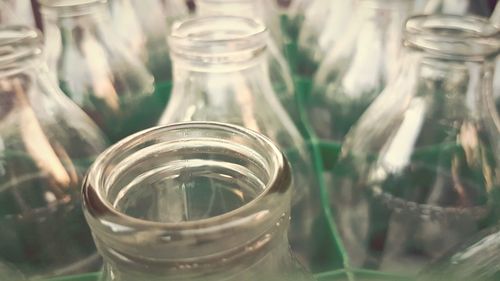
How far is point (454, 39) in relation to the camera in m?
0.38

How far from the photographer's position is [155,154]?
0.27 m

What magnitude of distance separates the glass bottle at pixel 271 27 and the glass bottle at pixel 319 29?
49 mm

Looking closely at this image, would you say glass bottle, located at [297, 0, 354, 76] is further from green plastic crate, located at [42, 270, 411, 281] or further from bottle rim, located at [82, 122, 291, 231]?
bottle rim, located at [82, 122, 291, 231]

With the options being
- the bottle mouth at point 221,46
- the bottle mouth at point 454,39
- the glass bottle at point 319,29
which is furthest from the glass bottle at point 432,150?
the glass bottle at point 319,29

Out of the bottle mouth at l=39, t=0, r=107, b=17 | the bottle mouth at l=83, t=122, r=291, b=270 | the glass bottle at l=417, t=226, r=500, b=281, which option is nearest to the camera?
the bottle mouth at l=83, t=122, r=291, b=270

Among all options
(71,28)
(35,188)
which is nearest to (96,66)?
(71,28)

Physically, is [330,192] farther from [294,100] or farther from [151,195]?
[151,195]

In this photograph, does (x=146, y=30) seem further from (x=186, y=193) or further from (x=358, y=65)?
(x=186, y=193)

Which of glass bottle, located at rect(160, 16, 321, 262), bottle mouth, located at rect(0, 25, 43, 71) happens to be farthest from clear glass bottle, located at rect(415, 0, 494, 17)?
bottle mouth, located at rect(0, 25, 43, 71)

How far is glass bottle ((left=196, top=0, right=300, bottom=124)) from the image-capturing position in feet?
1.68

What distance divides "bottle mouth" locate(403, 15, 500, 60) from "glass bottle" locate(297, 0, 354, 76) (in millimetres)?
205

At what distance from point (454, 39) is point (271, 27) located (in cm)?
26

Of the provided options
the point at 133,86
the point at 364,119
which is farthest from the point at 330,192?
the point at 133,86

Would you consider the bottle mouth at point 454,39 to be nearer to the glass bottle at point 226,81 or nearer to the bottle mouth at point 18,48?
the glass bottle at point 226,81
